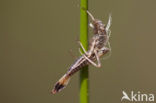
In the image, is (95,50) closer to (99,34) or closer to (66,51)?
(99,34)

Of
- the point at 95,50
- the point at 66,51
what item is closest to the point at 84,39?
the point at 95,50

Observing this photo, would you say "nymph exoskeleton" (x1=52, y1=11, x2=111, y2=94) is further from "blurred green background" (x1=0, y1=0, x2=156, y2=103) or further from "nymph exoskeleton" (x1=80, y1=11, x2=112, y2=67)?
"blurred green background" (x1=0, y1=0, x2=156, y2=103)

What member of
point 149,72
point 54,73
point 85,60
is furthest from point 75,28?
point 85,60

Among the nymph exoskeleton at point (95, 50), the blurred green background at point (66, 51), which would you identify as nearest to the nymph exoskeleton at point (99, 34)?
the nymph exoskeleton at point (95, 50)

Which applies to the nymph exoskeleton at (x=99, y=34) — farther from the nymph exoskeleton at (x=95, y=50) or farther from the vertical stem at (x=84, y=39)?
the vertical stem at (x=84, y=39)

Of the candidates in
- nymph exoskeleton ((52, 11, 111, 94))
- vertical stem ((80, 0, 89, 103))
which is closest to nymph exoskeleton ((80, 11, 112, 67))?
nymph exoskeleton ((52, 11, 111, 94))

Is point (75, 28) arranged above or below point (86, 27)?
above

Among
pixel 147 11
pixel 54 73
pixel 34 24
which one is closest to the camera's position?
pixel 147 11

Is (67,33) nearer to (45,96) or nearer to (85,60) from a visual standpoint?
(45,96)
